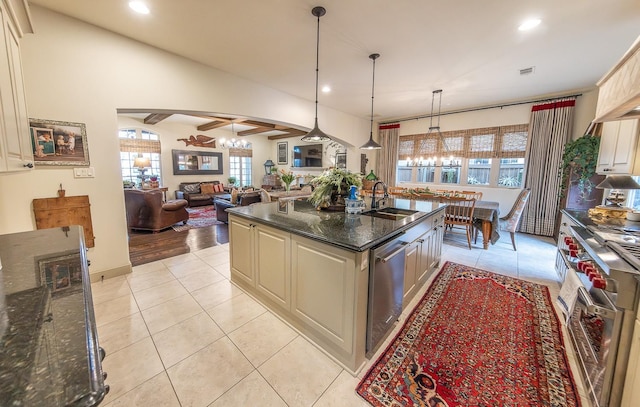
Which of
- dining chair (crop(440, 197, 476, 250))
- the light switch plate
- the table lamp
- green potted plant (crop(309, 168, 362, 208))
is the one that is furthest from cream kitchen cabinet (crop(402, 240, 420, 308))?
the table lamp

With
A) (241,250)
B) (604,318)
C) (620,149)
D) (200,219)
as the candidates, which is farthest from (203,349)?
(200,219)

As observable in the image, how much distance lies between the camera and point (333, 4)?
2.25 meters

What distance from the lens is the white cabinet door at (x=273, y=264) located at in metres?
2.04

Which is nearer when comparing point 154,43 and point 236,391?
point 236,391

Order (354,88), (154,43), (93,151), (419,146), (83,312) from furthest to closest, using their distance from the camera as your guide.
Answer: (419,146)
(354,88)
(154,43)
(93,151)
(83,312)

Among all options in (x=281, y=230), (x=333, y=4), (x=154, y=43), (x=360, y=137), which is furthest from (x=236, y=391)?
(x=360, y=137)

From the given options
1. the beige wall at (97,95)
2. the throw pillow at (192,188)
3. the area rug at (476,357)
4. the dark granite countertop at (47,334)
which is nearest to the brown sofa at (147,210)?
the beige wall at (97,95)

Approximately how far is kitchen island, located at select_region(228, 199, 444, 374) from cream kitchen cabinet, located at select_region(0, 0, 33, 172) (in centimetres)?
148

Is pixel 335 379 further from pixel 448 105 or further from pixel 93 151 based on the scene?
pixel 448 105

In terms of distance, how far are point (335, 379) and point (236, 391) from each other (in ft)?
2.13

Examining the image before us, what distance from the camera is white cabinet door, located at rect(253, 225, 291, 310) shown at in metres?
2.04

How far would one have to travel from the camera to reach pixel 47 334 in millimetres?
680

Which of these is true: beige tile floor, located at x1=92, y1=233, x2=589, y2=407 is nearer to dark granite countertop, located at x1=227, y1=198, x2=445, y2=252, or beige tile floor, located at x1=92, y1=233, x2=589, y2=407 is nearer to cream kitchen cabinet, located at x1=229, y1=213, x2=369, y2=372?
cream kitchen cabinet, located at x1=229, y1=213, x2=369, y2=372

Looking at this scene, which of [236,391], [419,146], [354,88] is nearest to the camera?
[236,391]
